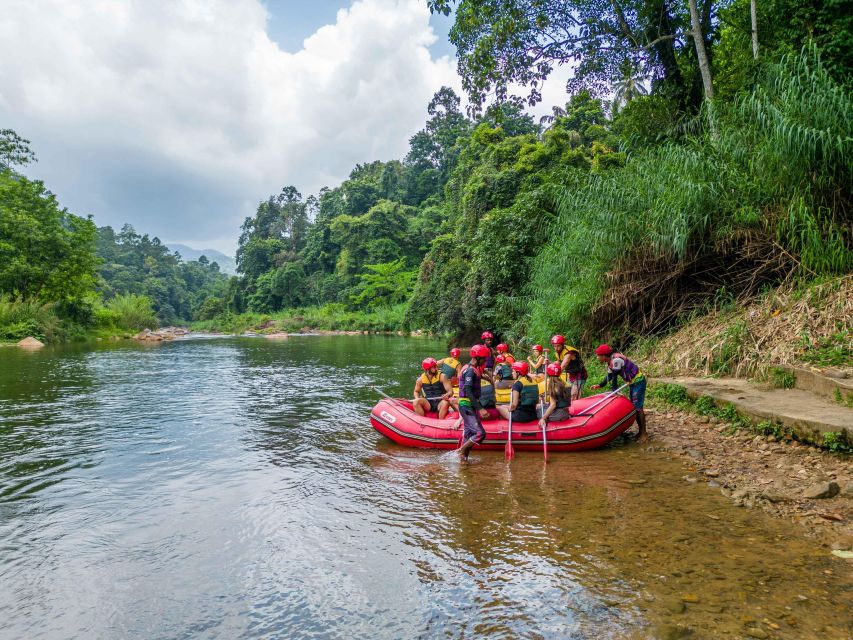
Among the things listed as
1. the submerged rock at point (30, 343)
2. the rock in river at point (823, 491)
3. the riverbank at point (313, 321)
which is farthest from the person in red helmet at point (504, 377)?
the riverbank at point (313, 321)

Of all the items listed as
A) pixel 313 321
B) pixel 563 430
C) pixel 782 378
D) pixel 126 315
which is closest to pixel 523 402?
pixel 563 430

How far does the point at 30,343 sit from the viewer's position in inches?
1070

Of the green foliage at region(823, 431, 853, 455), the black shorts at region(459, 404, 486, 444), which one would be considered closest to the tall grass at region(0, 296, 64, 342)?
the black shorts at region(459, 404, 486, 444)

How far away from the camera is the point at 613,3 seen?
1355 centimetres

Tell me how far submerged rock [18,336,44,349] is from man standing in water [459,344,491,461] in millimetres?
28355

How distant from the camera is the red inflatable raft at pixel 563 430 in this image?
7066 mm

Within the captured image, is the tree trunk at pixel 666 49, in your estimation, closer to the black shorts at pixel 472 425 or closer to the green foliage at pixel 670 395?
the green foliage at pixel 670 395

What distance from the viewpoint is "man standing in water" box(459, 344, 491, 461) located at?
6965 millimetres

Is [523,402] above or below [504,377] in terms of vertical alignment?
below

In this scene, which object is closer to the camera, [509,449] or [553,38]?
[509,449]

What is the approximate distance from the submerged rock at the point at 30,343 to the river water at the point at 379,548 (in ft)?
75.1

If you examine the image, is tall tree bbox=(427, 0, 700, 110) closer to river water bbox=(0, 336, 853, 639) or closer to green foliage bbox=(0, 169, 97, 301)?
river water bbox=(0, 336, 853, 639)

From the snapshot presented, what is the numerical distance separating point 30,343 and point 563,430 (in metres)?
30.4

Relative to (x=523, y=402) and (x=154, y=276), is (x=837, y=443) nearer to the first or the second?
(x=523, y=402)
